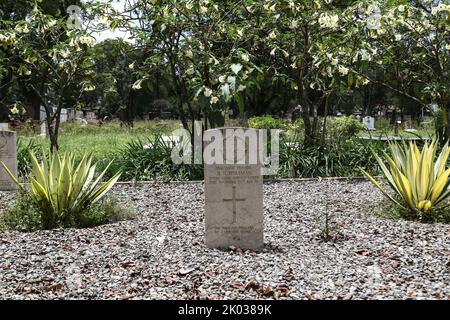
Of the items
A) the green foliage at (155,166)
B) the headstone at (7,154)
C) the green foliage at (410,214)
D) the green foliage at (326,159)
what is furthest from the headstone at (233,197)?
the headstone at (7,154)

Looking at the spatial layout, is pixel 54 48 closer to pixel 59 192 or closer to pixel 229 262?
pixel 59 192

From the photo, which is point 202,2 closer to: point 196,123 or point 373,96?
point 196,123

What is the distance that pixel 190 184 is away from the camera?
333 inches

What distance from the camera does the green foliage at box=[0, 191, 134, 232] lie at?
17.5 ft

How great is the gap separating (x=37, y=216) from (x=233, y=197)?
2.21 meters

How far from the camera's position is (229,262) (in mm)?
4102

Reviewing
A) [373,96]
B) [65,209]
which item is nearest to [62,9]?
[65,209]

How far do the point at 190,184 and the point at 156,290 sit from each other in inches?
195

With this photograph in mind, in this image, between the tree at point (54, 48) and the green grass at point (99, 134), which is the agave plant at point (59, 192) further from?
the green grass at point (99, 134)

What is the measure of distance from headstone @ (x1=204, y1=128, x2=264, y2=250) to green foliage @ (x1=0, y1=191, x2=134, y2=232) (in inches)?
64.1

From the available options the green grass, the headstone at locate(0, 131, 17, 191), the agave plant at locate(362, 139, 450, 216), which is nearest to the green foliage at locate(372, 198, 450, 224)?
the agave plant at locate(362, 139, 450, 216)

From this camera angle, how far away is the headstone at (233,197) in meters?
4.56

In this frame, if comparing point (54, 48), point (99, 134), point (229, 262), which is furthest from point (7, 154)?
point (99, 134)
